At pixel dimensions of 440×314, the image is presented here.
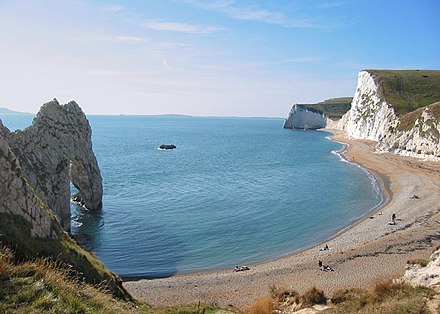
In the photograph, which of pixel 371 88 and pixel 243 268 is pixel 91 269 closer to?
pixel 243 268

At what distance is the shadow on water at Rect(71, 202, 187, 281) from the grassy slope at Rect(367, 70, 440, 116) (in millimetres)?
88290

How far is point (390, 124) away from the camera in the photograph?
3976 inches

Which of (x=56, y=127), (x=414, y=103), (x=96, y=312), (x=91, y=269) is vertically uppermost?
(x=414, y=103)

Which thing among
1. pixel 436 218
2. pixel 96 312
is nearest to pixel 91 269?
pixel 96 312

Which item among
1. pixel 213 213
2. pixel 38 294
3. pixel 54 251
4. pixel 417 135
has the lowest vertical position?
pixel 213 213

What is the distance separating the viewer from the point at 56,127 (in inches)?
1565

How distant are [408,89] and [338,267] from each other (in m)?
111

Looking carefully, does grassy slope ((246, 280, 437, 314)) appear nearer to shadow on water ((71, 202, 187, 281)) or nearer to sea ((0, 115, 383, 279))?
sea ((0, 115, 383, 279))

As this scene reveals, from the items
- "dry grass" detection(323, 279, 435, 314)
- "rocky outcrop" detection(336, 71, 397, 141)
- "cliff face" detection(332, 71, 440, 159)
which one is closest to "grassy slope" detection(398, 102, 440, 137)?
"cliff face" detection(332, 71, 440, 159)

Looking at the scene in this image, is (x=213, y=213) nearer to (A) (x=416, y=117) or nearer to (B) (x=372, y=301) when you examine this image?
(B) (x=372, y=301)

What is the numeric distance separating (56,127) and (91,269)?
2893 cm

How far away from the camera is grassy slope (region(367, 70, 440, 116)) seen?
10950cm

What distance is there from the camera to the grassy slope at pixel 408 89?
4311 inches

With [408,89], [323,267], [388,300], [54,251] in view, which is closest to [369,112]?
[408,89]
